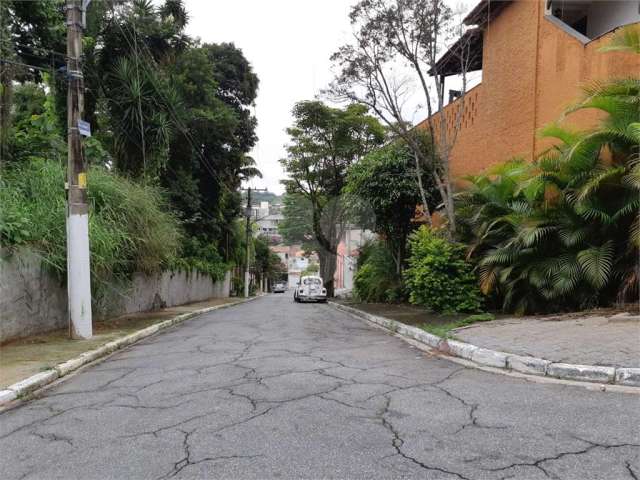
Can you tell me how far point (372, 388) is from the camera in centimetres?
552

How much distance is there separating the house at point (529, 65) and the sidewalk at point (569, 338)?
14.1ft

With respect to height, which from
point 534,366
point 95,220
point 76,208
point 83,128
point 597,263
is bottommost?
point 534,366

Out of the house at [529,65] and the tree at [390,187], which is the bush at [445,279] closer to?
the house at [529,65]

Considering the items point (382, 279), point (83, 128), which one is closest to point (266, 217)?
point (382, 279)

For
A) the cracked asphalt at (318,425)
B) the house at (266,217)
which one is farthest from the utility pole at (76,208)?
the house at (266,217)

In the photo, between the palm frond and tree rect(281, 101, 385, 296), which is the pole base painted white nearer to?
the palm frond

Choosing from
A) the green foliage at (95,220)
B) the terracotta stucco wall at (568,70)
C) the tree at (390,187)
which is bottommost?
the green foliage at (95,220)

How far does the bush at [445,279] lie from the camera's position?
36.0 feet

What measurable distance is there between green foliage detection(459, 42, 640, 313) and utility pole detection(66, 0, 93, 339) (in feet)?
25.8

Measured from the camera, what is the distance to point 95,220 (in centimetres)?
1088

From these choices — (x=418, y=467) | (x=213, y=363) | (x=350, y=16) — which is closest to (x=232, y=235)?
(x=350, y=16)

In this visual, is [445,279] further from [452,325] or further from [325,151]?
[325,151]

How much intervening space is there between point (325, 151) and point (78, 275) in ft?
71.6

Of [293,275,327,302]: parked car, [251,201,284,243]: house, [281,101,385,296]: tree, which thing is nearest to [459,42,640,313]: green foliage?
[281,101,385,296]: tree
